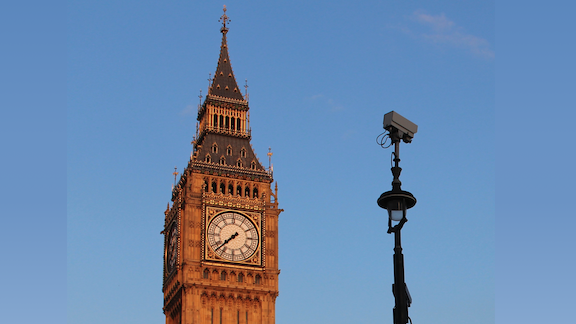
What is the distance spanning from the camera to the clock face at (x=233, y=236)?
333 feet

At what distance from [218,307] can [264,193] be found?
13.2 m

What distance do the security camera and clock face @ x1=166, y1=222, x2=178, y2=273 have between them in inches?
2812

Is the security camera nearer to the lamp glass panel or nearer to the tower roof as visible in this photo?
the lamp glass panel

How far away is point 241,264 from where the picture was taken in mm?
101250

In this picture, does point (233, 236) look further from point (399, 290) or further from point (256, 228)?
point (399, 290)

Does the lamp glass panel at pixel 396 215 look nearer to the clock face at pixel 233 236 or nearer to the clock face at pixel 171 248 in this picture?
the clock face at pixel 233 236

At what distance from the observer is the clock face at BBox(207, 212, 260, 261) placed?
3991 inches

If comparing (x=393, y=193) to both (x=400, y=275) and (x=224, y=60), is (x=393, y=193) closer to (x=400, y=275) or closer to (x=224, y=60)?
(x=400, y=275)

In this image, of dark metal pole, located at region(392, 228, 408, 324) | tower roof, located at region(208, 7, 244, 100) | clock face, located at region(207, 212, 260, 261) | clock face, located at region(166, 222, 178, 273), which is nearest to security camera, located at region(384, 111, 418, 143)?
dark metal pole, located at region(392, 228, 408, 324)

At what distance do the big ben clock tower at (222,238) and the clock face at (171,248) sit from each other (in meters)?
0.10

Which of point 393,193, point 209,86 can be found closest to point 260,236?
point 209,86

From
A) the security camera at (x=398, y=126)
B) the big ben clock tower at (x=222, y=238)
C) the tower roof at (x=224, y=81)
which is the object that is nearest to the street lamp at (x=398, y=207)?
the security camera at (x=398, y=126)

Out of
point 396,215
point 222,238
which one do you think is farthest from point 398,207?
point 222,238

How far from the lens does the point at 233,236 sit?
102250 millimetres
